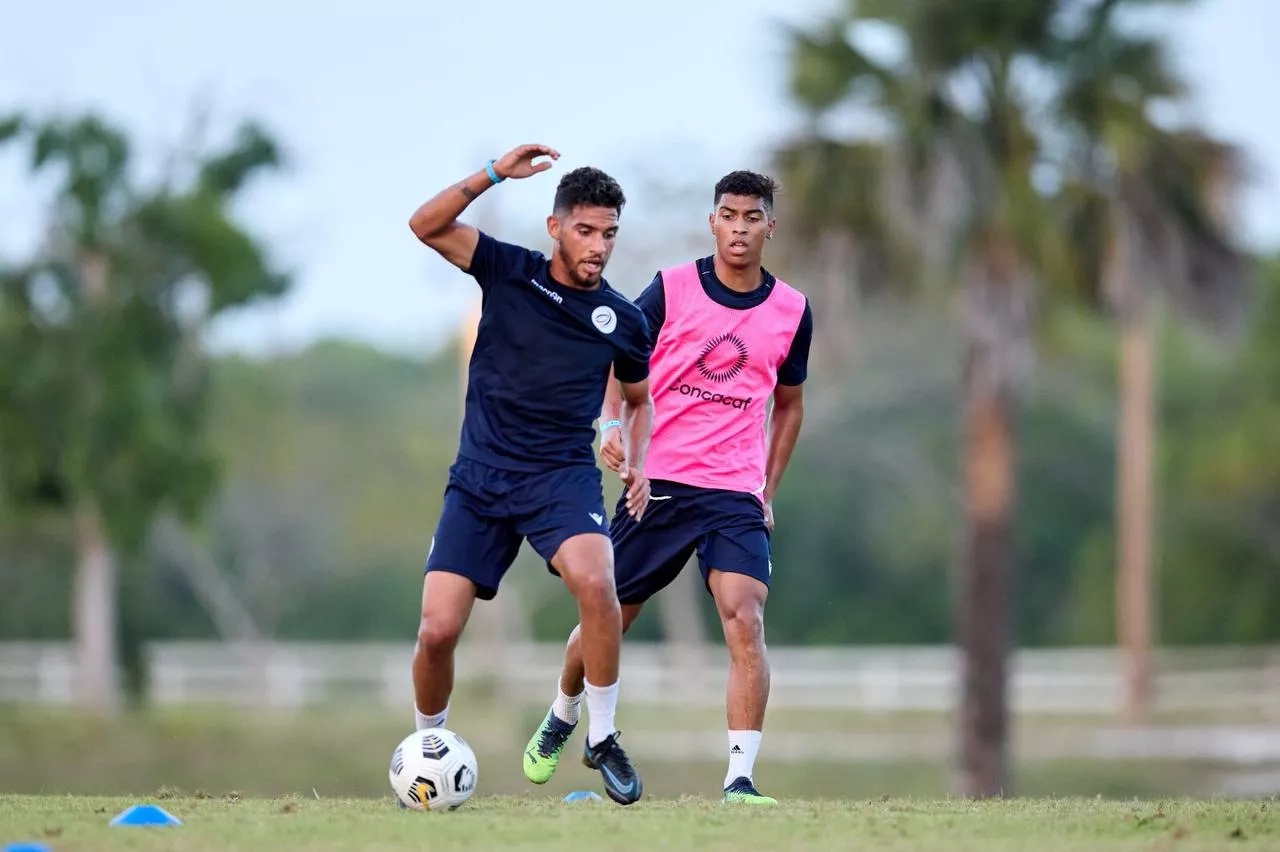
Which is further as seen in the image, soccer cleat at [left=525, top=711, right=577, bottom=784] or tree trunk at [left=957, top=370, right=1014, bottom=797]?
tree trunk at [left=957, top=370, right=1014, bottom=797]

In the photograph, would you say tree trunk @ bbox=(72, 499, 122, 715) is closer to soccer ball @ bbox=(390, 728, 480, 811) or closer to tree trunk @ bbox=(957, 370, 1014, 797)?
tree trunk @ bbox=(957, 370, 1014, 797)

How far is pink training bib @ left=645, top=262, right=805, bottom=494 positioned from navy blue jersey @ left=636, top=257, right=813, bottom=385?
3 centimetres

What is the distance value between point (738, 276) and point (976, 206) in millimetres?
14726

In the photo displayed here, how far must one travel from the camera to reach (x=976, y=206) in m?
23.1

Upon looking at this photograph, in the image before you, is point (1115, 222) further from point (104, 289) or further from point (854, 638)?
point (854, 638)

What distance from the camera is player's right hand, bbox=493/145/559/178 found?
8.02 m

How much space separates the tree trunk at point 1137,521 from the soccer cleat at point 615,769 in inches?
1022

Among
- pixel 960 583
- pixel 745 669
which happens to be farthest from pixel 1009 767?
pixel 745 669

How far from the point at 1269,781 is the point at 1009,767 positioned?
6976 millimetres

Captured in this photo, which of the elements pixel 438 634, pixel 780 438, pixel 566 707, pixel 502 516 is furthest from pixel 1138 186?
pixel 438 634

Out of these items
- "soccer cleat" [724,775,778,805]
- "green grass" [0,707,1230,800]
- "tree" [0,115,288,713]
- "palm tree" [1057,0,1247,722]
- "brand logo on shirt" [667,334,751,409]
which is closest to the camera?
"soccer cleat" [724,775,778,805]

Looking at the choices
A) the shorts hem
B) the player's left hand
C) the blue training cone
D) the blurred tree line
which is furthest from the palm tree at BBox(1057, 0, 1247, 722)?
the blue training cone

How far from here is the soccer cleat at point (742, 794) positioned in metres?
8.43

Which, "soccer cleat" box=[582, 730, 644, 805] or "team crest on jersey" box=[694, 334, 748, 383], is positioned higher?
"team crest on jersey" box=[694, 334, 748, 383]
